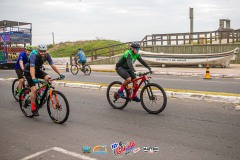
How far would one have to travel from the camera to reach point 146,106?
7441mm

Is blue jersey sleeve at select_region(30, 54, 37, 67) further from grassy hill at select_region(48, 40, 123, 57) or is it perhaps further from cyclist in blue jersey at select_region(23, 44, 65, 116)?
grassy hill at select_region(48, 40, 123, 57)

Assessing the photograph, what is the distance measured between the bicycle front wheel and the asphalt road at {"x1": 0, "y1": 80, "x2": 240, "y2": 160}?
0.19 m

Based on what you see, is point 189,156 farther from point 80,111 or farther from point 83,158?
point 80,111

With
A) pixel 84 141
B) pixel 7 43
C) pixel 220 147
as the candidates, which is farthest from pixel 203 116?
pixel 7 43

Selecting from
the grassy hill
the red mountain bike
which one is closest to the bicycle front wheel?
the red mountain bike

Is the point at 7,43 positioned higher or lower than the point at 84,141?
higher

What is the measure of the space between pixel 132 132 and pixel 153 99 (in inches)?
69.0

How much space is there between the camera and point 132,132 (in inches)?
225

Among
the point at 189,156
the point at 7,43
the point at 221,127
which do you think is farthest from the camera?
the point at 7,43

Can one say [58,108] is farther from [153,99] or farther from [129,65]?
[153,99]

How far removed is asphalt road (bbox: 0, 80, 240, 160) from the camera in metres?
4.61

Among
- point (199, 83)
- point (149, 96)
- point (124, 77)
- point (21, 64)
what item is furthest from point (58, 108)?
point (199, 83)

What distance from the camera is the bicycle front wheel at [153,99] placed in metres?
7.09

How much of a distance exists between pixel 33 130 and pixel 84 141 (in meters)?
1.53
